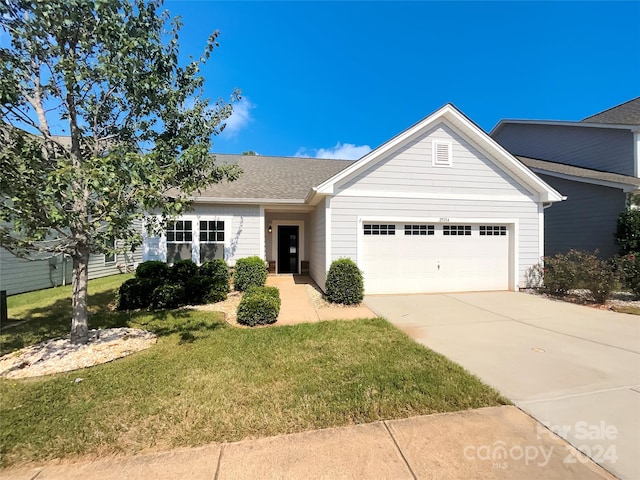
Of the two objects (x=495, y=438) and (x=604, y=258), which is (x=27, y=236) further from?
(x=604, y=258)

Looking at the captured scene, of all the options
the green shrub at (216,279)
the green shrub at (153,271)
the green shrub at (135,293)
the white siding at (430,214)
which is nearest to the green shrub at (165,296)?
the green shrub at (135,293)

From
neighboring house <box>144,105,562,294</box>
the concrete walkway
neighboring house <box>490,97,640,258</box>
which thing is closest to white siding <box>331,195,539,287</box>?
neighboring house <box>144,105,562,294</box>

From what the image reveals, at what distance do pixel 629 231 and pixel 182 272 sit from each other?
48.8 ft

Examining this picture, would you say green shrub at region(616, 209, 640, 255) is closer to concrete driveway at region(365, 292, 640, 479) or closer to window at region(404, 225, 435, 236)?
concrete driveway at region(365, 292, 640, 479)

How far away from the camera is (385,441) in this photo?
2631 mm

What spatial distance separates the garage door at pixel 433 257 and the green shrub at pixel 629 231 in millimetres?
4382

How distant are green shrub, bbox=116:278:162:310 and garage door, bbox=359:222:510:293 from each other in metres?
5.91

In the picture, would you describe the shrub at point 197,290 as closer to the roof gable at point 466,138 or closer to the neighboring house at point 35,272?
the neighboring house at point 35,272

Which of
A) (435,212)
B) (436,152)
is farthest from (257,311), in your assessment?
(436,152)

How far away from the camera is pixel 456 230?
9.70 m

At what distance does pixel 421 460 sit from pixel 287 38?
13755 millimetres

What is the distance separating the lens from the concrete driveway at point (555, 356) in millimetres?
2766

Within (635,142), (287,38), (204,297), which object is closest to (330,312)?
(204,297)

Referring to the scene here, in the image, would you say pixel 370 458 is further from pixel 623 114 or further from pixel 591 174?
pixel 623 114
